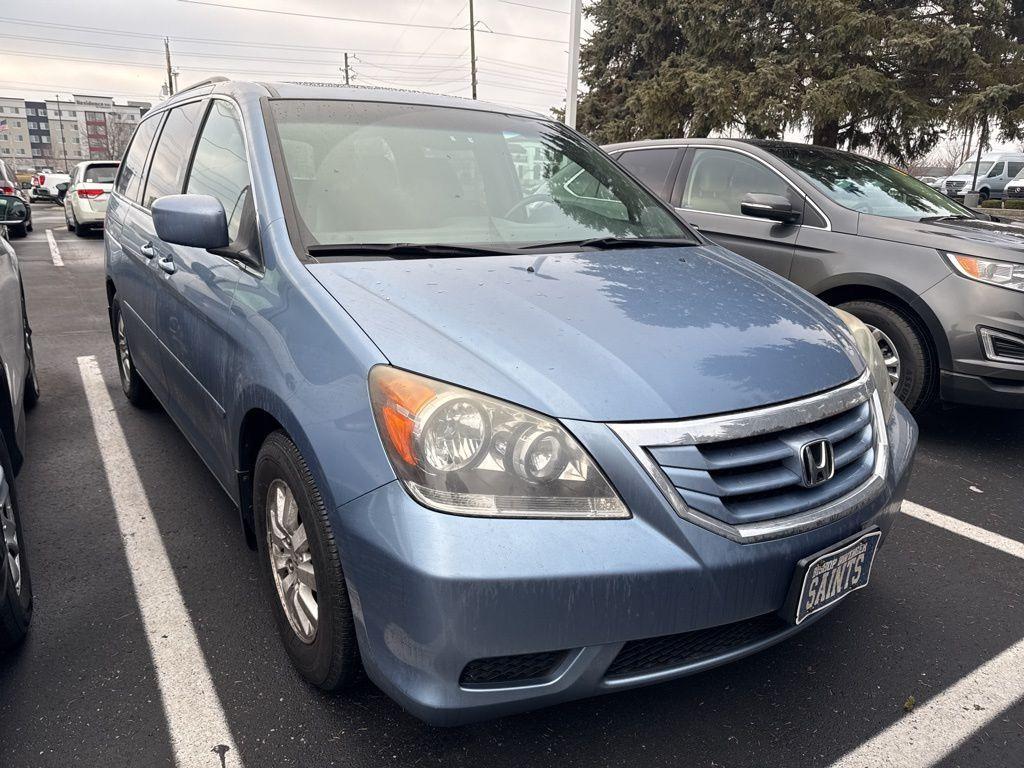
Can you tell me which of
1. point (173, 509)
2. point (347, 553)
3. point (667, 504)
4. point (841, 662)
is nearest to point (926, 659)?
point (841, 662)

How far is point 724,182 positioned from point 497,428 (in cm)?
433

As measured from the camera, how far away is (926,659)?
238 centimetres

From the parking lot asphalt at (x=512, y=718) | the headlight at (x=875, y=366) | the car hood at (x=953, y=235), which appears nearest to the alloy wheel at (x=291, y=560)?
the parking lot asphalt at (x=512, y=718)

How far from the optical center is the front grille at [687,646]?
1737 millimetres

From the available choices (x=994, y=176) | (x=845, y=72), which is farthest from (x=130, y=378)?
(x=994, y=176)

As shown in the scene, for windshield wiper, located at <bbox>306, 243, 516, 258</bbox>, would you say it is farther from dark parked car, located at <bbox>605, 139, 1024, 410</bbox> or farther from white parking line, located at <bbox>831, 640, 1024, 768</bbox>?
dark parked car, located at <bbox>605, 139, 1024, 410</bbox>

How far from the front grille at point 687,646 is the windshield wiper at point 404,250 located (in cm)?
130

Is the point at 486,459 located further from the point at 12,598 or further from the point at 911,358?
the point at 911,358

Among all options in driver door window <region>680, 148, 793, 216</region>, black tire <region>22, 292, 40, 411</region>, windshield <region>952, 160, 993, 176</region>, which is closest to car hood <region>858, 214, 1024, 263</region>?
driver door window <region>680, 148, 793, 216</region>

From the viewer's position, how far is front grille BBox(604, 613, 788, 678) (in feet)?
5.70

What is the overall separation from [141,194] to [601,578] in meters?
3.41

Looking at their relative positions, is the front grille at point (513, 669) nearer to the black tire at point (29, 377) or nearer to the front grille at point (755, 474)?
the front grille at point (755, 474)

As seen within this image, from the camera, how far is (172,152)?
3.59m

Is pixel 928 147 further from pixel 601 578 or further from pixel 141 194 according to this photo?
pixel 601 578
